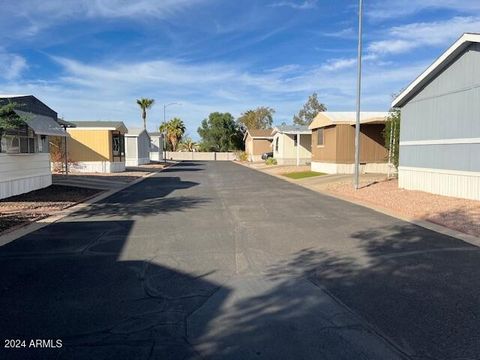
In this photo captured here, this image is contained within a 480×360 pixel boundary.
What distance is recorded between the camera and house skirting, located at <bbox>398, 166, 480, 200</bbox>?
13.6m

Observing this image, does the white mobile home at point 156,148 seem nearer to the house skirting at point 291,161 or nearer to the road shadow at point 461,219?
the house skirting at point 291,161

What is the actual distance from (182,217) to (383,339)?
8202 millimetres

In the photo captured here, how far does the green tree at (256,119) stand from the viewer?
3671 inches

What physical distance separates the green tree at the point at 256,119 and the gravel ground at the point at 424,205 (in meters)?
74.5

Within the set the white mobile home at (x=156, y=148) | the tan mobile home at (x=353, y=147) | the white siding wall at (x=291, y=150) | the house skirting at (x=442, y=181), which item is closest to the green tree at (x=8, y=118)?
the house skirting at (x=442, y=181)

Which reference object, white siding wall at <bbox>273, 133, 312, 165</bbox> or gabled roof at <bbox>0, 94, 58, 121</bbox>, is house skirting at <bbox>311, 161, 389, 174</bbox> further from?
gabled roof at <bbox>0, 94, 58, 121</bbox>

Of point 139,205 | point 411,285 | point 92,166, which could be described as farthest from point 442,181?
point 92,166

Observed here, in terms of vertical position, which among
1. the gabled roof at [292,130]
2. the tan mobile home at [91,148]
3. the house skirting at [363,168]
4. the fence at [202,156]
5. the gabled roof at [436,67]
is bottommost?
the fence at [202,156]

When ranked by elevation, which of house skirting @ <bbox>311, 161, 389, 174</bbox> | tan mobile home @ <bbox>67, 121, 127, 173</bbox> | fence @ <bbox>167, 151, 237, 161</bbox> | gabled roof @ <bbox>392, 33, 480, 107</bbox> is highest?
gabled roof @ <bbox>392, 33, 480, 107</bbox>

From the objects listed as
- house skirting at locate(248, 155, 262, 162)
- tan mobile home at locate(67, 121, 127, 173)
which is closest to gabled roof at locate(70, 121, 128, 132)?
tan mobile home at locate(67, 121, 127, 173)

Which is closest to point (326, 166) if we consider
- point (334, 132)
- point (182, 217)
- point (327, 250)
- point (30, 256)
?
point (334, 132)

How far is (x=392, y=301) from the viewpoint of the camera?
512 centimetres

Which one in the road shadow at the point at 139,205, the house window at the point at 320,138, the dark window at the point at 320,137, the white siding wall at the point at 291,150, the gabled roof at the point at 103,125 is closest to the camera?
the road shadow at the point at 139,205

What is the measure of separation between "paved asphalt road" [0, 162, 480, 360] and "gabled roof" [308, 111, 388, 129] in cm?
1817
